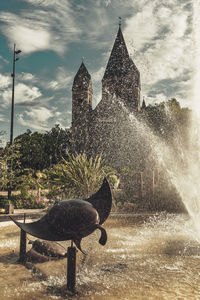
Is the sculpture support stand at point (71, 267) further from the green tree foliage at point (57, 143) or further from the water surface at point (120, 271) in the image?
the green tree foliage at point (57, 143)

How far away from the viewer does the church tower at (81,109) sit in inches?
1684

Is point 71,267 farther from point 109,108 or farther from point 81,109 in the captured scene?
point 109,108

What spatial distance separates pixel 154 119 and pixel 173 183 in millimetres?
20254

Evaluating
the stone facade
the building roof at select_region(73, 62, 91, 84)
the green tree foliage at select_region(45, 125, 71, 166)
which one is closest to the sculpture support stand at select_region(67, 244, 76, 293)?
the stone facade

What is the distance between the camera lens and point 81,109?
1737 inches

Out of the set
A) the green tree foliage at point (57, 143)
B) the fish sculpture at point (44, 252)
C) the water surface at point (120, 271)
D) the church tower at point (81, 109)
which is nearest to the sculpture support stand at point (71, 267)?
the water surface at point (120, 271)

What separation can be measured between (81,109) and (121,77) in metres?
10.1

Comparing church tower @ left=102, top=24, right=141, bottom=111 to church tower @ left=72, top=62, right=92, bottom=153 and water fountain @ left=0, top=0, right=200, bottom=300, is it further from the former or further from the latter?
water fountain @ left=0, top=0, right=200, bottom=300

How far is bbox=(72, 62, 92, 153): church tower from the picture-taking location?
140 feet

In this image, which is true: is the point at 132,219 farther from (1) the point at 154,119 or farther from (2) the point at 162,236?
(1) the point at 154,119

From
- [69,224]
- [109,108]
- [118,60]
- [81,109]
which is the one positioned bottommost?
[69,224]

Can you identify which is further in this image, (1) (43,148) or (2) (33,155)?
(1) (43,148)

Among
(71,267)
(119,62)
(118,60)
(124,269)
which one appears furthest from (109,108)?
(71,267)

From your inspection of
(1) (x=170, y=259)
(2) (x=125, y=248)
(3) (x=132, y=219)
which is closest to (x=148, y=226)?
(3) (x=132, y=219)
